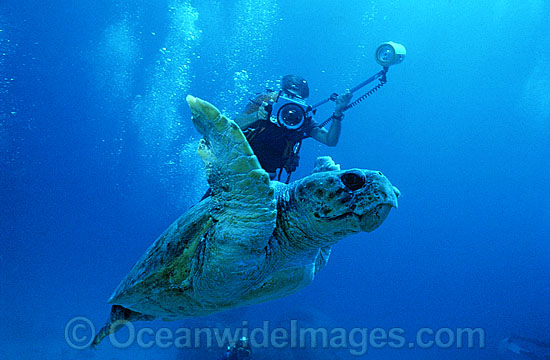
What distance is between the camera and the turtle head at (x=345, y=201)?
1213 millimetres

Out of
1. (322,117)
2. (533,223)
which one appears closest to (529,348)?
(322,117)

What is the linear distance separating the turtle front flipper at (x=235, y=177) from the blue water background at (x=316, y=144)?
18721 millimetres

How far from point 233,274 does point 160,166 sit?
42.4 meters

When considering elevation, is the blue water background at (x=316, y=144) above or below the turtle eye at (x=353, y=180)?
above

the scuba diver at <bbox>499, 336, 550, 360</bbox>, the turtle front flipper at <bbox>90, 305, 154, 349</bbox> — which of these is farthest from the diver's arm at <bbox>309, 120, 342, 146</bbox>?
the scuba diver at <bbox>499, 336, 550, 360</bbox>

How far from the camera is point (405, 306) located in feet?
121

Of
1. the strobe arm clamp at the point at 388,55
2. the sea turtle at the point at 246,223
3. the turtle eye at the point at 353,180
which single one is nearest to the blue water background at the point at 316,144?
the strobe arm clamp at the point at 388,55

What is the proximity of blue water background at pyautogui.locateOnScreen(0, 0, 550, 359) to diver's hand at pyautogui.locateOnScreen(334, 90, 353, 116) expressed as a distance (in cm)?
1685

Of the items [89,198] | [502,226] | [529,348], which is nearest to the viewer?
[529,348]

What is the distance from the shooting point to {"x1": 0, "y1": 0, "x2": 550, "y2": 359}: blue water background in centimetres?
2911

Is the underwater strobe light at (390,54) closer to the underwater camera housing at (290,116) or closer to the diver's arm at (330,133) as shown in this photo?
the diver's arm at (330,133)

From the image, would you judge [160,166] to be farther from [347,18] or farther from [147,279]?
[147,279]

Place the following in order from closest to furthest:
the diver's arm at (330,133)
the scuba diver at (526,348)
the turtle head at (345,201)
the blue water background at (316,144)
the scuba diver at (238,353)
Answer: the turtle head at (345,201) → the diver's arm at (330,133) → the scuba diver at (238,353) → the scuba diver at (526,348) → the blue water background at (316,144)

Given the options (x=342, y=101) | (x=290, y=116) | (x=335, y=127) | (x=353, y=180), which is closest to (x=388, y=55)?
(x=342, y=101)
